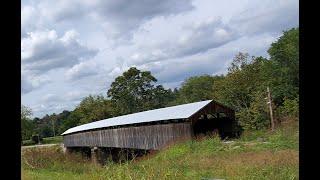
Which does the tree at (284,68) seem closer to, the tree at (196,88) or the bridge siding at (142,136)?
the bridge siding at (142,136)

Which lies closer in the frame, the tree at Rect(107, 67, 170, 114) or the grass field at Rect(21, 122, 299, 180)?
the grass field at Rect(21, 122, 299, 180)


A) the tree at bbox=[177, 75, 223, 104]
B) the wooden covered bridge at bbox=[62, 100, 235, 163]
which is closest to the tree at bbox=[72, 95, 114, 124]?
the tree at bbox=[177, 75, 223, 104]

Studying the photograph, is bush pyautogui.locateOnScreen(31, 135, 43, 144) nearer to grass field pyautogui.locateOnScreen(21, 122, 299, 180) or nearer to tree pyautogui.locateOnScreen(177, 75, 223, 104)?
tree pyautogui.locateOnScreen(177, 75, 223, 104)

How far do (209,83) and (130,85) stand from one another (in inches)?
590

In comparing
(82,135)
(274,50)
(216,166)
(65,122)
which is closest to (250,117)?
(274,50)

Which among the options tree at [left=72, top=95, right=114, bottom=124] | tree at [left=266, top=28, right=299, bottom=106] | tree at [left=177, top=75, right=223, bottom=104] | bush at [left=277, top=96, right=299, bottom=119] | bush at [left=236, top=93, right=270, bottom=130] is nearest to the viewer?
bush at [left=277, top=96, right=299, bottom=119]

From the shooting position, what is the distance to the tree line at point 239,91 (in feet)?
135

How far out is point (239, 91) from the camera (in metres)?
49.6

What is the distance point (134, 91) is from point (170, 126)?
45520 mm

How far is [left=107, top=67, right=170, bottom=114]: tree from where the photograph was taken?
234ft

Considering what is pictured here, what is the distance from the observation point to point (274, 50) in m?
44.6

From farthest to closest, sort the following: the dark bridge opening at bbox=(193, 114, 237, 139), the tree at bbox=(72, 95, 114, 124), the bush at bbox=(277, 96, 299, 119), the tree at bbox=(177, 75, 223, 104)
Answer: the tree at bbox=(177, 75, 223, 104) → the tree at bbox=(72, 95, 114, 124) → the bush at bbox=(277, 96, 299, 119) → the dark bridge opening at bbox=(193, 114, 237, 139)

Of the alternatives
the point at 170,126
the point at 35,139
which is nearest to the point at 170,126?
the point at 170,126
